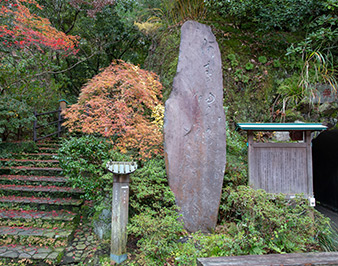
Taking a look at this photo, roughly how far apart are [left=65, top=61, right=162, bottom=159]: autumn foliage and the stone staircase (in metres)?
1.22

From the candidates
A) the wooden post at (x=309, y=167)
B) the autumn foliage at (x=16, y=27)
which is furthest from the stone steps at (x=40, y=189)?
the wooden post at (x=309, y=167)

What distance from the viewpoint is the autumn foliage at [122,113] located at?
535 centimetres

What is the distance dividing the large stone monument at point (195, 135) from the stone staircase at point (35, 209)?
2.39 metres

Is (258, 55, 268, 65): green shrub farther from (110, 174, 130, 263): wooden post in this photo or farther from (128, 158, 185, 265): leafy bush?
(110, 174, 130, 263): wooden post

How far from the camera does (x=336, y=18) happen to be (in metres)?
7.04

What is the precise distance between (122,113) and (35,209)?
2989mm

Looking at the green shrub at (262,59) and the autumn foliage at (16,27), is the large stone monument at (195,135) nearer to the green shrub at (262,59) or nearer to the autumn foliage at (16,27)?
the green shrub at (262,59)

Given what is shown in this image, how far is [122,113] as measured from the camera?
554 cm

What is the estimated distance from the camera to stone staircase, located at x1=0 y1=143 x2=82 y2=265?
4.12 meters

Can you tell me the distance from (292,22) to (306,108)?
297 centimetres

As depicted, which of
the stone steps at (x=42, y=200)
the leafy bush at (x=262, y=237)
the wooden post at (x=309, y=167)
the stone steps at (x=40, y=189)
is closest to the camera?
the leafy bush at (x=262, y=237)

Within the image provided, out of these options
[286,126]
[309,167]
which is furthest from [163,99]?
[309,167]

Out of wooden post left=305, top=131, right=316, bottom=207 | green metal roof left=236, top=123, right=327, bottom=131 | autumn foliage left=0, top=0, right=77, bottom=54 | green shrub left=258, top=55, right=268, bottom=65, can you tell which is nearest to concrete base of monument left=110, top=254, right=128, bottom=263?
green metal roof left=236, top=123, right=327, bottom=131

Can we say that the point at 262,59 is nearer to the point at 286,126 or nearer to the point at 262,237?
the point at 286,126
